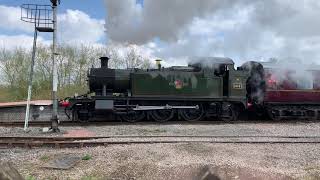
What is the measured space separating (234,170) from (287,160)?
6.98ft

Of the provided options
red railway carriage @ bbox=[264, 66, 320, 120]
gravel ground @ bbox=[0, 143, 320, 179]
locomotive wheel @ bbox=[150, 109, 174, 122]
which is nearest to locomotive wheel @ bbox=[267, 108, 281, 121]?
red railway carriage @ bbox=[264, 66, 320, 120]

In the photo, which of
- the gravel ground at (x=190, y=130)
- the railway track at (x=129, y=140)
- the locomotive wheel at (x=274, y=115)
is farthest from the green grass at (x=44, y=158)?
the locomotive wheel at (x=274, y=115)

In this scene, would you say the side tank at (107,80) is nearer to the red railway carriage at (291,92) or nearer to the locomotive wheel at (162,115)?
the locomotive wheel at (162,115)

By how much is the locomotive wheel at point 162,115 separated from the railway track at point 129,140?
202 inches

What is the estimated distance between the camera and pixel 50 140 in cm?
1216

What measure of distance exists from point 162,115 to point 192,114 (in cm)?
135

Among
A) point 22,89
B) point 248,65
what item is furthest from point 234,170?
point 22,89

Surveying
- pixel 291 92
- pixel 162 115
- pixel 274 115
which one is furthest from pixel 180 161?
pixel 291 92

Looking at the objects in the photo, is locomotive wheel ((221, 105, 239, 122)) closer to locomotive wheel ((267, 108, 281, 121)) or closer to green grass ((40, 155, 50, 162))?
locomotive wheel ((267, 108, 281, 121))

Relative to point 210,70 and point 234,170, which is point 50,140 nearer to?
point 234,170

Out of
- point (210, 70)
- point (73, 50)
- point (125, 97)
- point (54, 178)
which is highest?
point (73, 50)

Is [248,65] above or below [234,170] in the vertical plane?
above

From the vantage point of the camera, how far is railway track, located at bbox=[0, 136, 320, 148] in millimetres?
11383

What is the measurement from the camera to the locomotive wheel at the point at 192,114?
18578mm
